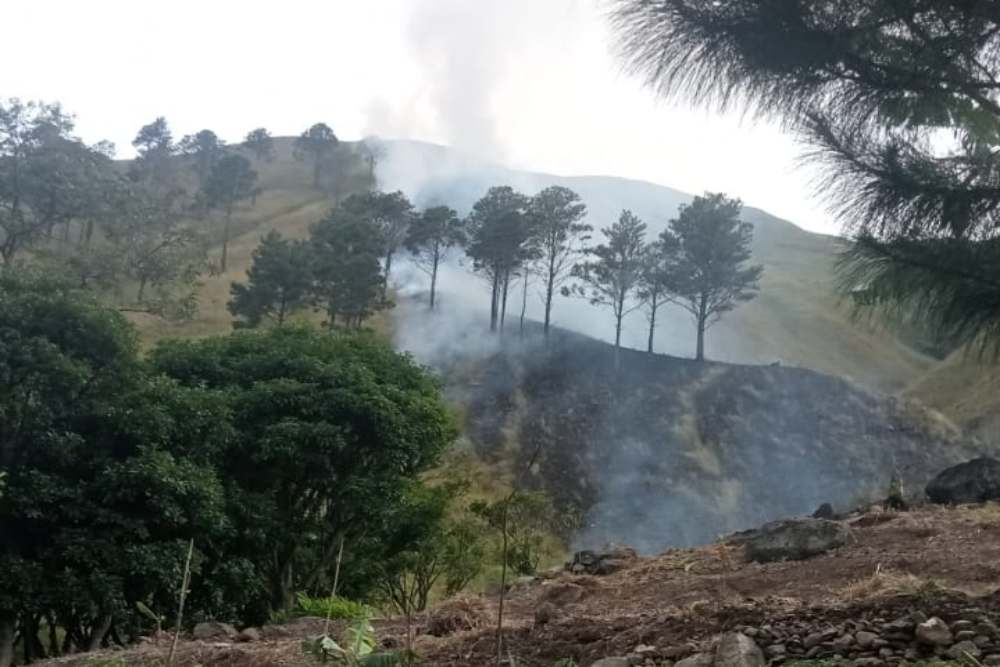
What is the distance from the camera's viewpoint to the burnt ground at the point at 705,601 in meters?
4.01

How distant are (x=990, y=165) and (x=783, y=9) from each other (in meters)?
1.16

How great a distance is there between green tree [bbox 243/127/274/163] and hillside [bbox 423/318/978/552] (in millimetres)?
39017

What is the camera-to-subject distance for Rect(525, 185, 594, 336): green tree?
36.6 metres

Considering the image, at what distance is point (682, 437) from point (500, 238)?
10559 mm

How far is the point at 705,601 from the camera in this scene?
15.8ft

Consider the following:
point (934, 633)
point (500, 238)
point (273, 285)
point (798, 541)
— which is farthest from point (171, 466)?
point (500, 238)

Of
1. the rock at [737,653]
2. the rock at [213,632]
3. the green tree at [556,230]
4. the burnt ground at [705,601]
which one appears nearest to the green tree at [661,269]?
the green tree at [556,230]

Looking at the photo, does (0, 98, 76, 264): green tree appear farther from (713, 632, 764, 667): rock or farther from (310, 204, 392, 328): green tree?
(713, 632, 764, 667): rock

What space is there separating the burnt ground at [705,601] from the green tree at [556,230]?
28630 mm

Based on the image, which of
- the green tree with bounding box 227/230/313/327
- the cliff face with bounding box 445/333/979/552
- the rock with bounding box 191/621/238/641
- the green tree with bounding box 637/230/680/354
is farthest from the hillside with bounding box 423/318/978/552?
the rock with bounding box 191/621/238/641

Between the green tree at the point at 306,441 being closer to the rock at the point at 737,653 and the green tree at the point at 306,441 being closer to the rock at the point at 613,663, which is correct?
the rock at the point at 613,663

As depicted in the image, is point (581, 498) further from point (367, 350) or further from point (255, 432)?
point (255, 432)

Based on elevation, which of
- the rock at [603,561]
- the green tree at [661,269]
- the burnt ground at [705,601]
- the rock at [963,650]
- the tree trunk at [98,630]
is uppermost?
the green tree at [661,269]

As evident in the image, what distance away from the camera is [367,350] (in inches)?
543
